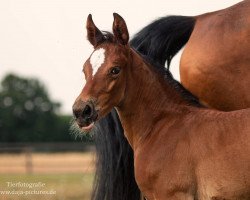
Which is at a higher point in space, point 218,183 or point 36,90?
point 218,183

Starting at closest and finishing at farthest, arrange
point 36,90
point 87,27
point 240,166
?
point 240,166 → point 87,27 → point 36,90

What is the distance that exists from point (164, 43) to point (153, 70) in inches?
38.6

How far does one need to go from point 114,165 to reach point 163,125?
1083 mm

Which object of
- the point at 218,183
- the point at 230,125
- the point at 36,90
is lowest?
the point at 36,90

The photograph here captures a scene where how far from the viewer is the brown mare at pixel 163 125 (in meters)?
4.17

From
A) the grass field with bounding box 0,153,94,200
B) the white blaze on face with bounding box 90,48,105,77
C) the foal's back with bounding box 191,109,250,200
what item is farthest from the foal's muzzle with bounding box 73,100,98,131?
the grass field with bounding box 0,153,94,200

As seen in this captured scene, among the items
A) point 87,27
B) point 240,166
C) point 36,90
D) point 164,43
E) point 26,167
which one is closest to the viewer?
point 240,166

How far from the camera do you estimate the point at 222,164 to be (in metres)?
4.16

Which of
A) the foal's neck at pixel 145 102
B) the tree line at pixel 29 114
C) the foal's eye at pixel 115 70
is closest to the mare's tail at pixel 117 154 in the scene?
the foal's neck at pixel 145 102

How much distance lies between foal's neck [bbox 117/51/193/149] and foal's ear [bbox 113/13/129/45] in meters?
0.16

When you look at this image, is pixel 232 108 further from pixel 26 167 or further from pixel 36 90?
pixel 36 90

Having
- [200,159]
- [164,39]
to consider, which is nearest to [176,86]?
[200,159]

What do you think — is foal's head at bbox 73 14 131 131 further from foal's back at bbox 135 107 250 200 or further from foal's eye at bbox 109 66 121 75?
foal's back at bbox 135 107 250 200

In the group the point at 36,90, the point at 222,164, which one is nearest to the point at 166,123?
the point at 222,164
